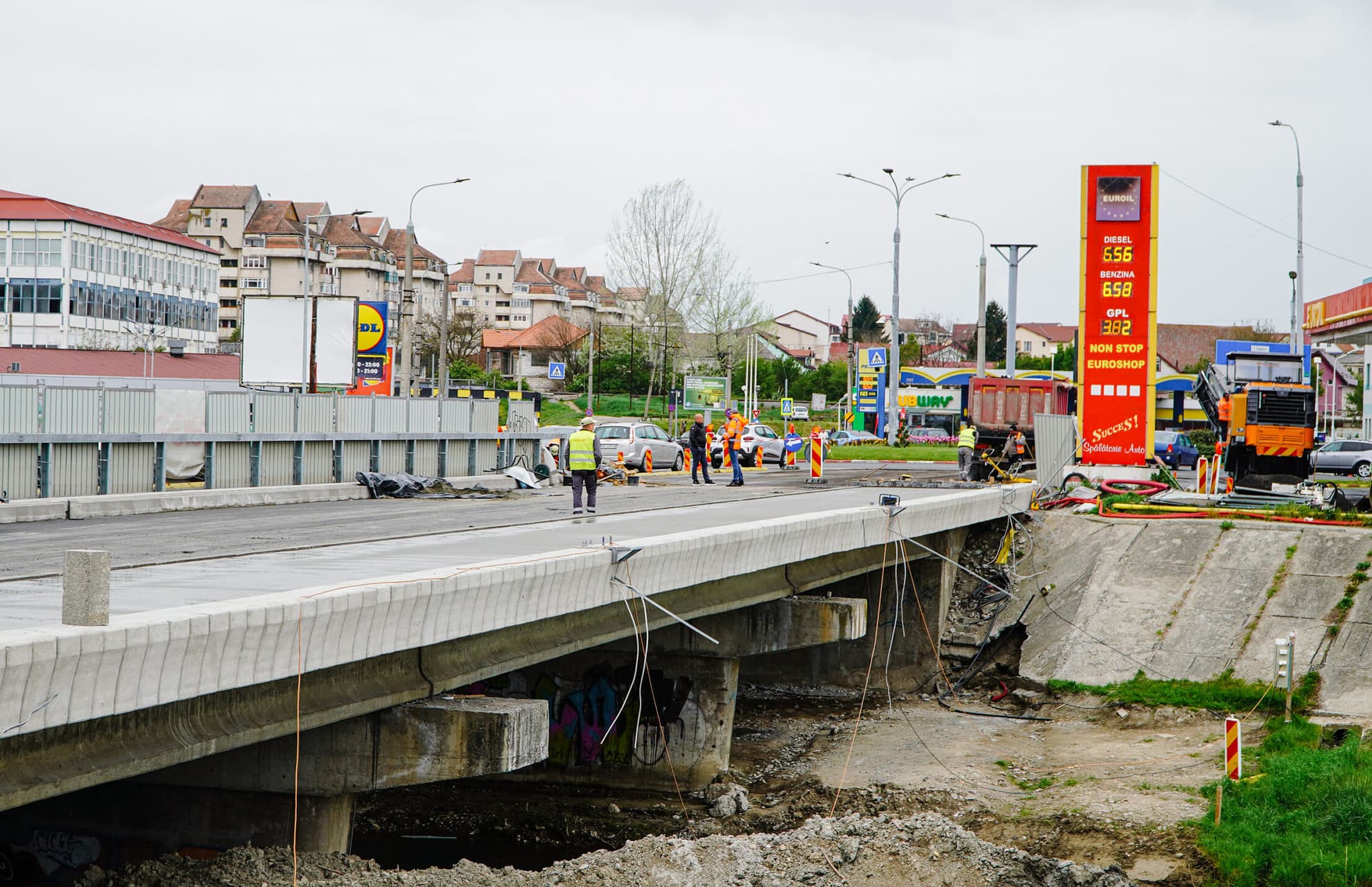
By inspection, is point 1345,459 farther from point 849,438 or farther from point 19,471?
point 19,471

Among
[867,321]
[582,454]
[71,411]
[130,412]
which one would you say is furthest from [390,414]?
[867,321]

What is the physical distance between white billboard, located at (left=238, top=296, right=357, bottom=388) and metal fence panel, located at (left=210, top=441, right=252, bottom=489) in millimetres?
11006

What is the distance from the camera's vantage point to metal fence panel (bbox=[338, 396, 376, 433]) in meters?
27.5

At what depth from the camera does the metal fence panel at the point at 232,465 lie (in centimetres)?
2386

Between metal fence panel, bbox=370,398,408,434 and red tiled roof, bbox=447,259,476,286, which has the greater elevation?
red tiled roof, bbox=447,259,476,286

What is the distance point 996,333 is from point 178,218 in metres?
80.0

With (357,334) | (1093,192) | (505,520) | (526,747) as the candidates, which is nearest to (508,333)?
(357,334)

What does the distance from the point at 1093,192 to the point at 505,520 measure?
17.7 meters

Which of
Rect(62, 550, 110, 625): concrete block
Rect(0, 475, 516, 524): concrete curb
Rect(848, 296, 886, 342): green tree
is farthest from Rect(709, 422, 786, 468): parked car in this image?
Rect(848, 296, 886, 342): green tree

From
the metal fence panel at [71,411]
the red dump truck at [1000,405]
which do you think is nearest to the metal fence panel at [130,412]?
the metal fence panel at [71,411]

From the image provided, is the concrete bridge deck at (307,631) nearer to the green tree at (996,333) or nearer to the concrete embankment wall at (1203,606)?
the concrete embankment wall at (1203,606)

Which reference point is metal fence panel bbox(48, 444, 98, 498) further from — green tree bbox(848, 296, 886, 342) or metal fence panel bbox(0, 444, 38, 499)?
green tree bbox(848, 296, 886, 342)

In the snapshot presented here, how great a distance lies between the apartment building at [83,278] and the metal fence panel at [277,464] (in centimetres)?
5221

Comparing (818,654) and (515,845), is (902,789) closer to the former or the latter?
(515,845)
